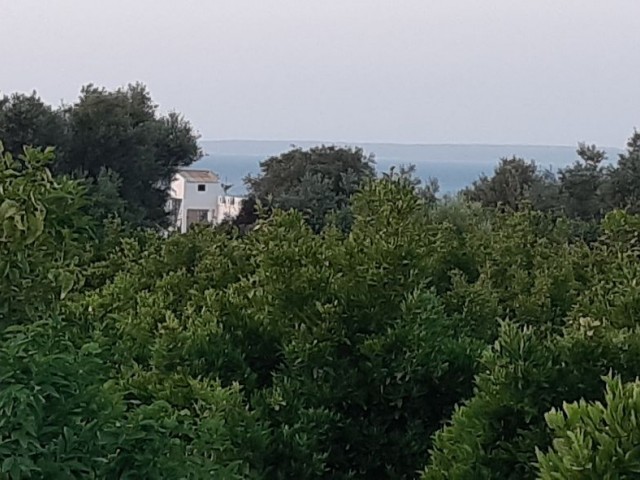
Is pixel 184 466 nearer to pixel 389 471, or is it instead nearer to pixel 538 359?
pixel 538 359

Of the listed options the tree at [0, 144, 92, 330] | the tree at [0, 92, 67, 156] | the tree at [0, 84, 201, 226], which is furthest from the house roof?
the tree at [0, 144, 92, 330]

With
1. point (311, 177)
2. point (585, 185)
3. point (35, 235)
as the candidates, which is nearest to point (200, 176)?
point (311, 177)

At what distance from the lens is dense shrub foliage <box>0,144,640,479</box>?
8.03 feet

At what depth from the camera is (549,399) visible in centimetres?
353

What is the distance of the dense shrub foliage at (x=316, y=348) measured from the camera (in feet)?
8.03

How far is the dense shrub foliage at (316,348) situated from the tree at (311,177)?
11.7 m

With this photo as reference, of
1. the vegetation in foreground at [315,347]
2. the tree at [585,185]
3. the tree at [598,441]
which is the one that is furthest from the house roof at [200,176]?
the tree at [598,441]

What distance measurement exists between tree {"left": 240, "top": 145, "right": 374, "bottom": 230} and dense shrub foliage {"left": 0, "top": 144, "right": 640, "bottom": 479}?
11750 millimetres

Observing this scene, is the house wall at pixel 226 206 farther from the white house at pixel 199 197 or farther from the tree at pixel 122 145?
the tree at pixel 122 145

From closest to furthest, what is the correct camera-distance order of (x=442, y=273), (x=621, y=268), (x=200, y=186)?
1. (x=621, y=268)
2. (x=442, y=273)
3. (x=200, y=186)

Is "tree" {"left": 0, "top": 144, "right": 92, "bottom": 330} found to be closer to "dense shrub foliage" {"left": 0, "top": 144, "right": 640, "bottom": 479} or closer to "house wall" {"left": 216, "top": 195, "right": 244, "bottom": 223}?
"dense shrub foliage" {"left": 0, "top": 144, "right": 640, "bottom": 479}

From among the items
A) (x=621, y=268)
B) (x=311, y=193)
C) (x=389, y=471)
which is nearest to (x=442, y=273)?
(x=621, y=268)

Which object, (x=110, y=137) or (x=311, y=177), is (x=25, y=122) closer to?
(x=110, y=137)

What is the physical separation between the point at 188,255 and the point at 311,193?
494 inches
